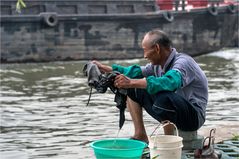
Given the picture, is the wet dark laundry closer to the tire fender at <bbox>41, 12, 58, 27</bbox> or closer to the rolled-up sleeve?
the rolled-up sleeve

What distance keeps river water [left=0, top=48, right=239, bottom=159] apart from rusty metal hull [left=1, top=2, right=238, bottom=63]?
26.4 ft

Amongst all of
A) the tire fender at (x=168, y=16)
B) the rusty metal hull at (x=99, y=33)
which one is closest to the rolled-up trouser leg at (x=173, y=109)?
the rusty metal hull at (x=99, y=33)

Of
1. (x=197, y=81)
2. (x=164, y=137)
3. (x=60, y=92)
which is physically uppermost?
(x=197, y=81)

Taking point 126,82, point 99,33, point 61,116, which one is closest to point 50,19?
point 99,33

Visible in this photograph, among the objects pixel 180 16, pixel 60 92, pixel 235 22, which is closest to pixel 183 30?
pixel 180 16

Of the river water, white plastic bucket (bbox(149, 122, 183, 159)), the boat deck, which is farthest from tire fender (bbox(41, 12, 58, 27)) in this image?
white plastic bucket (bbox(149, 122, 183, 159))

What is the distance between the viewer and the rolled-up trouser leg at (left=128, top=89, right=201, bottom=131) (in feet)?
14.1

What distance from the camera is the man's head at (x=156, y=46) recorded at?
441cm

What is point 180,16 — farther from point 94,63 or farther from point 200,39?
point 94,63

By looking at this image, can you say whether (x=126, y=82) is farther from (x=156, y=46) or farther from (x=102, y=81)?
(x=156, y=46)

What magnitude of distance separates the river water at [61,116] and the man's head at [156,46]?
154 centimetres

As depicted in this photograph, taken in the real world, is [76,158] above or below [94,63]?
below

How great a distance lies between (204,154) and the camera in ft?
13.8

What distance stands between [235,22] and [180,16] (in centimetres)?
481
